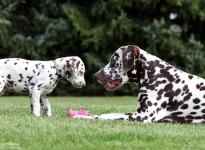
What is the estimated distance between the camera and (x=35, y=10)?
25656 mm

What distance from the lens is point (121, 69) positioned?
29.8ft

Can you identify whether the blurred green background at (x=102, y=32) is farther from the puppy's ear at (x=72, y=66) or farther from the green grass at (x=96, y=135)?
the green grass at (x=96, y=135)

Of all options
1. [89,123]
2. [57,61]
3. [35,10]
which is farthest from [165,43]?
[89,123]

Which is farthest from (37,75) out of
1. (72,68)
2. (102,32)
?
(102,32)

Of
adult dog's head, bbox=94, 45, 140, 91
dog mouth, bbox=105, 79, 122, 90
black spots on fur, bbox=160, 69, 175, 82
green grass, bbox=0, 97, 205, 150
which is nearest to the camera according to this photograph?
green grass, bbox=0, 97, 205, 150

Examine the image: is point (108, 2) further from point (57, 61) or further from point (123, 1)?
point (57, 61)

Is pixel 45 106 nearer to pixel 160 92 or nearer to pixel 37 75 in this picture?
pixel 37 75

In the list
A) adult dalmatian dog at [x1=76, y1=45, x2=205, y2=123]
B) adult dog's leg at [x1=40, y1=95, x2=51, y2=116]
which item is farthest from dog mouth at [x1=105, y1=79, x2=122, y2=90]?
adult dog's leg at [x1=40, y1=95, x2=51, y2=116]

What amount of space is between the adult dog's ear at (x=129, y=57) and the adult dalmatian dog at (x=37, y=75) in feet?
3.51

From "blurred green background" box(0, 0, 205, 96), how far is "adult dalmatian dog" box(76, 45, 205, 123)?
15523 mm

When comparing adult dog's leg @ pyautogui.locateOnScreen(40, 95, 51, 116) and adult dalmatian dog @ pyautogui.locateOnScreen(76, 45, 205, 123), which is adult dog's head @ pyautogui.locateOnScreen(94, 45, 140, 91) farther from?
adult dog's leg @ pyautogui.locateOnScreen(40, 95, 51, 116)

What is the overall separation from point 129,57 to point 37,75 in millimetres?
1732

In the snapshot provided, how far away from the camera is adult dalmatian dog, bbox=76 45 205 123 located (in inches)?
341

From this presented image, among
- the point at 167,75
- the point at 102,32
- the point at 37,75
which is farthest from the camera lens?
the point at 102,32
